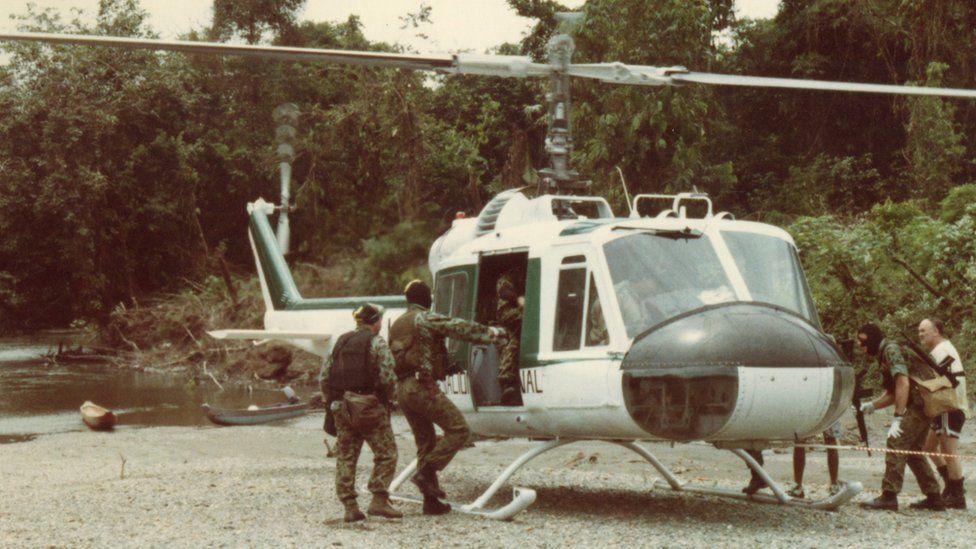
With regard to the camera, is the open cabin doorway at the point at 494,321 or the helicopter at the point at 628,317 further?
the open cabin doorway at the point at 494,321

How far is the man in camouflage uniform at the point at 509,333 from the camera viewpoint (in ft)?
32.9

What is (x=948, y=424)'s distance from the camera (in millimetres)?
10031

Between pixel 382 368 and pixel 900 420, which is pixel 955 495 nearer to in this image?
pixel 900 420

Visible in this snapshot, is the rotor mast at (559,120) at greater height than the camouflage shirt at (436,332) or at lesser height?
greater

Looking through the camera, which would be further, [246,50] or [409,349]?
[409,349]

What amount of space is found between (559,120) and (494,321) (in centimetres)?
198

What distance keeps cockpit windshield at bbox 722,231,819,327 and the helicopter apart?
12 millimetres

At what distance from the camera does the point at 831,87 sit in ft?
31.3

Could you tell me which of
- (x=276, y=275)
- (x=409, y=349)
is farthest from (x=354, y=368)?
(x=276, y=275)

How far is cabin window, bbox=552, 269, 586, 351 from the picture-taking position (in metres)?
9.51

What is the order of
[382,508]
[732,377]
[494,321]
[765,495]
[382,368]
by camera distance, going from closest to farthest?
[732,377]
[382,368]
[382,508]
[765,495]
[494,321]

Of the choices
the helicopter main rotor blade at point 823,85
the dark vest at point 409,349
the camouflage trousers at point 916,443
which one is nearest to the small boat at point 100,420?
the dark vest at point 409,349

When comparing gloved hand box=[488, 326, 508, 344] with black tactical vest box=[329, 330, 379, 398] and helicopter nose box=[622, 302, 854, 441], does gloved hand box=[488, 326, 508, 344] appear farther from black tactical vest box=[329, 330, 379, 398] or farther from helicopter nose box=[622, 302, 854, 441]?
helicopter nose box=[622, 302, 854, 441]

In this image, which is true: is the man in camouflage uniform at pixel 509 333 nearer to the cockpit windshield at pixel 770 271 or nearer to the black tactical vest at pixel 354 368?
the black tactical vest at pixel 354 368
